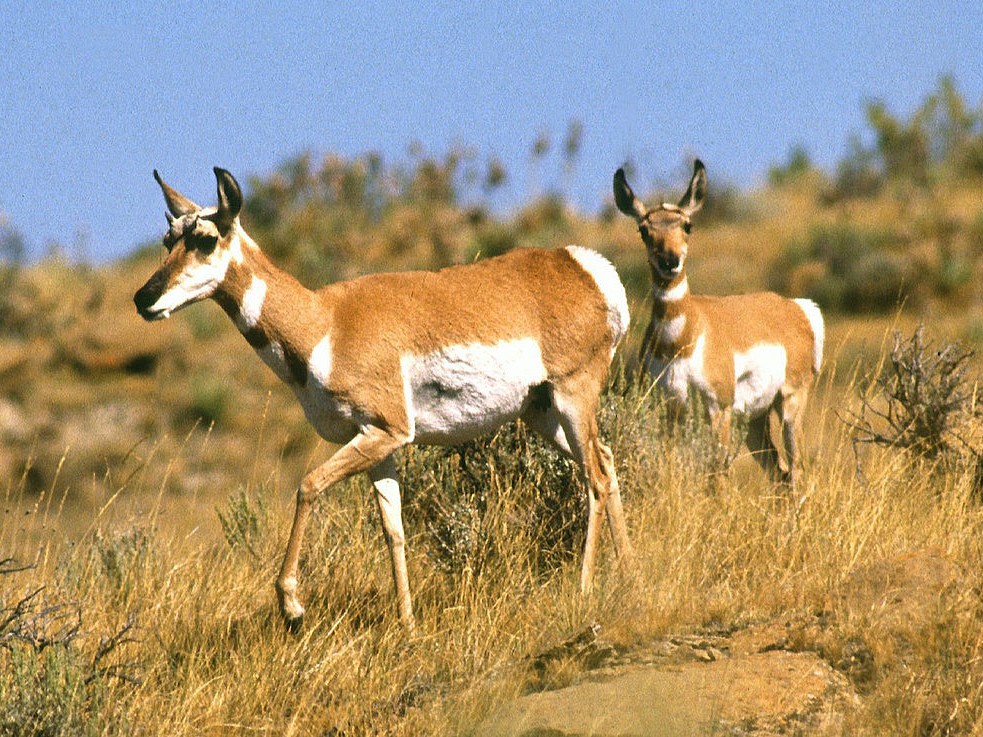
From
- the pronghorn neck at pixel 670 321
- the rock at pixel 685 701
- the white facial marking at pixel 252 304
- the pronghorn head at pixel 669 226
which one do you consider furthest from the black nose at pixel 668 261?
the rock at pixel 685 701

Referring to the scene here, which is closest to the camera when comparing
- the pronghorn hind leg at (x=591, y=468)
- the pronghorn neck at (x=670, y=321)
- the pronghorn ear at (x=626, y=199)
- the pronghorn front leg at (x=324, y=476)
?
the pronghorn front leg at (x=324, y=476)

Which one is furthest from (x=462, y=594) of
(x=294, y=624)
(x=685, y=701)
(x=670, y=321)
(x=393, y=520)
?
(x=670, y=321)

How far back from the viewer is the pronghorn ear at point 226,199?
22.0ft

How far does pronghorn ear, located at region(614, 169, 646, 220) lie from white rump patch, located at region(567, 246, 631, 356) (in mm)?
2411

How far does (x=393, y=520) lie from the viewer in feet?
23.7

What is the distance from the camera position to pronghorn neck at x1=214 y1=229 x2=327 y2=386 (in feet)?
22.6

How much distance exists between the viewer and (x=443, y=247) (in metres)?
28.3

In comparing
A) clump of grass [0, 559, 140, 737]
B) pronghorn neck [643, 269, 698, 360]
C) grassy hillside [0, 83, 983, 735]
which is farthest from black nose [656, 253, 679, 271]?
clump of grass [0, 559, 140, 737]

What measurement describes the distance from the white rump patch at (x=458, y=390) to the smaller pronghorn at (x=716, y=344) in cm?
272

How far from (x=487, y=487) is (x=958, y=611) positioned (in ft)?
10.0

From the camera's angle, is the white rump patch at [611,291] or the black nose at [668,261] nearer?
the white rump patch at [611,291]

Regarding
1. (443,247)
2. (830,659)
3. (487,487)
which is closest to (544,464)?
(487,487)

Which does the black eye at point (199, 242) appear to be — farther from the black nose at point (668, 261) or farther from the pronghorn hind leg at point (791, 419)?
the pronghorn hind leg at point (791, 419)

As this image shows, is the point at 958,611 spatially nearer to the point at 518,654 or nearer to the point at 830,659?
the point at 830,659
